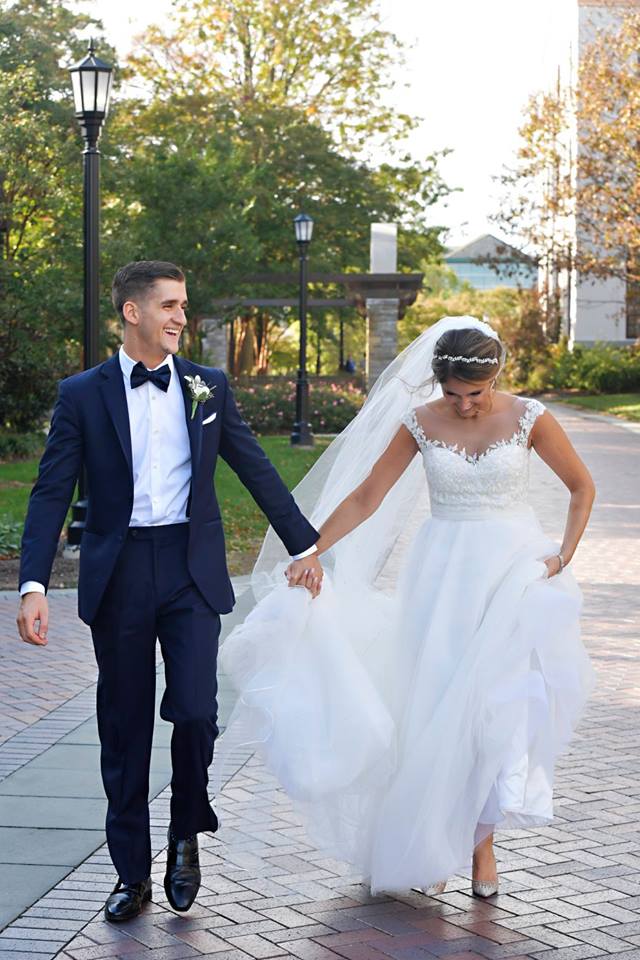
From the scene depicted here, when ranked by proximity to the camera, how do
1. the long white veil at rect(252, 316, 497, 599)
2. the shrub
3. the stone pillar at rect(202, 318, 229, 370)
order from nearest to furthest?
the long white veil at rect(252, 316, 497, 599)
the stone pillar at rect(202, 318, 229, 370)
the shrub

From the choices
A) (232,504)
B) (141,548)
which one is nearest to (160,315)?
(141,548)

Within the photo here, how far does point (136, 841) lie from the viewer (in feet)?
14.4

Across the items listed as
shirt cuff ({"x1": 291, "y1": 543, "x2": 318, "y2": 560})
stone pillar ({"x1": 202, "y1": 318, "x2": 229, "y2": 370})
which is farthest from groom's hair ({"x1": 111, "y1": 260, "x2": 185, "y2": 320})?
stone pillar ({"x1": 202, "y1": 318, "x2": 229, "y2": 370})

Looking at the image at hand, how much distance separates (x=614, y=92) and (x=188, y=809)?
37219mm

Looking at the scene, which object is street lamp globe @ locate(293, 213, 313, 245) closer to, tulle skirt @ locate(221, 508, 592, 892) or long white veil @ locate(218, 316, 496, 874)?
long white veil @ locate(218, 316, 496, 874)

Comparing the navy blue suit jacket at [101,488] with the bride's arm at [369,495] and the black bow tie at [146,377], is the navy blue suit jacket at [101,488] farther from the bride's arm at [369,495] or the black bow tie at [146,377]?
the bride's arm at [369,495]

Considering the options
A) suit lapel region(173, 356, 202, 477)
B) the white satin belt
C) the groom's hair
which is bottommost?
the white satin belt

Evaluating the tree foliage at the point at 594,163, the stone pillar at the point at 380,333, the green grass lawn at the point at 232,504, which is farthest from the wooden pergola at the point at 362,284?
the green grass lawn at the point at 232,504

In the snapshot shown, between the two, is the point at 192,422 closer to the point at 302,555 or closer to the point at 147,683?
the point at 302,555

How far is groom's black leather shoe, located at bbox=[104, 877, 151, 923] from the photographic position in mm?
4301

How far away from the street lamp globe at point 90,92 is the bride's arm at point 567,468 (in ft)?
27.1


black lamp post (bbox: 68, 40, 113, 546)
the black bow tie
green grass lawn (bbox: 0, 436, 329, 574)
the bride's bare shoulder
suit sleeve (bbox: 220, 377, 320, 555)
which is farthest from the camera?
green grass lawn (bbox: 0, 436, 329, 574)

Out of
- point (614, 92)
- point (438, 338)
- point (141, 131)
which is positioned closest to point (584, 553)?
point (438, 338)

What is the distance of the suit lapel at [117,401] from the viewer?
4246 mm
